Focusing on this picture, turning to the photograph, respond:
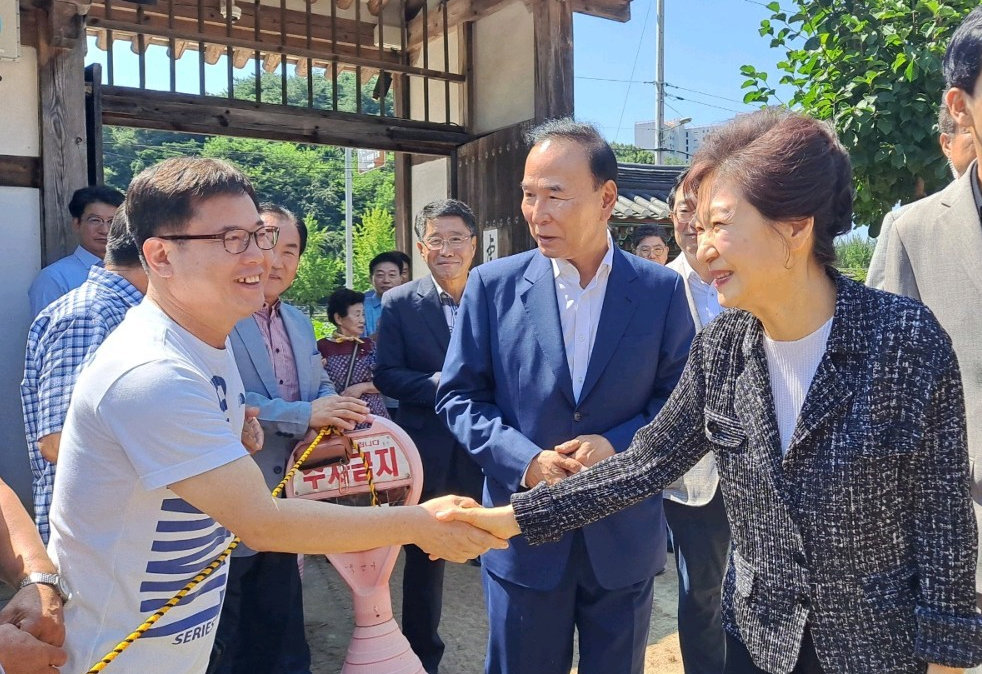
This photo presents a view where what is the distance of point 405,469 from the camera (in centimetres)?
273

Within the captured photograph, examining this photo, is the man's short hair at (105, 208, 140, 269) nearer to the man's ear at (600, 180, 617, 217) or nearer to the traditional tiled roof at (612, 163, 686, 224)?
the man's ear at (600, 180, 617, 217)

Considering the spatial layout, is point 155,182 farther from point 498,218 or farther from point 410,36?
point 410,36

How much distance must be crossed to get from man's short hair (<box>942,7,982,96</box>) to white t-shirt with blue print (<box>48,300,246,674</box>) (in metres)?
1.88

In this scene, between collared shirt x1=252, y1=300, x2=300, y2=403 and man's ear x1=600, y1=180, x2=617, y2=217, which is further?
collared shirt x1=252, y1=300, x2=300, y2=403

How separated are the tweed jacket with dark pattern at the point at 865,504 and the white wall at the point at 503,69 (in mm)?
4978

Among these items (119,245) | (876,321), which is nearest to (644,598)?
(876,321)

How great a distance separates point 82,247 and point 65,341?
4.95ft

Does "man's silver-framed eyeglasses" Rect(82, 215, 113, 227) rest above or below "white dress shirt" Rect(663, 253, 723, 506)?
above

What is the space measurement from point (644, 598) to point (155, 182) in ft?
5.92

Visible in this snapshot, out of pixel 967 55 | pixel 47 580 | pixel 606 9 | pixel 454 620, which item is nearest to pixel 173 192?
pixel 47 580

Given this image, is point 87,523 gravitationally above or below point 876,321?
below

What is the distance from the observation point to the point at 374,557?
8.64ft

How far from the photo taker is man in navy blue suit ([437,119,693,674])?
235 cm

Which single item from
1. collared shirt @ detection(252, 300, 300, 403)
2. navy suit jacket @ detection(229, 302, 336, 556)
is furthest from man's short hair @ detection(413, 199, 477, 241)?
collared shirt @ detection(252, 300, 300, 403)
